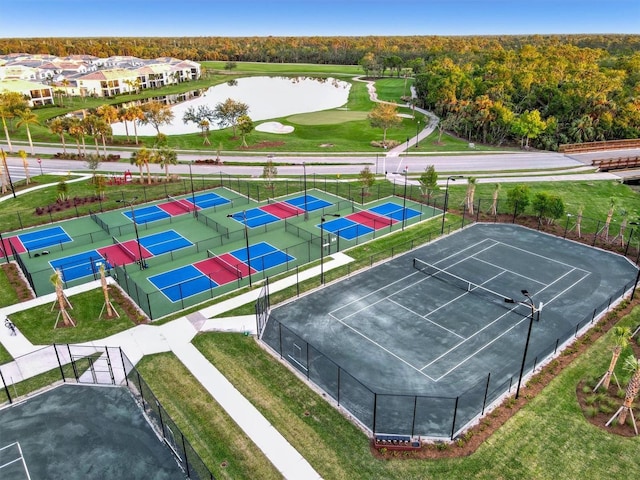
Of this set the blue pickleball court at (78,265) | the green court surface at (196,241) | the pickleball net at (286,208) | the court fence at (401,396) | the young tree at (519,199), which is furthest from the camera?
the pickleball net at (286,208)

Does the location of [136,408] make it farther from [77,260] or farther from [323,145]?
[323,145]

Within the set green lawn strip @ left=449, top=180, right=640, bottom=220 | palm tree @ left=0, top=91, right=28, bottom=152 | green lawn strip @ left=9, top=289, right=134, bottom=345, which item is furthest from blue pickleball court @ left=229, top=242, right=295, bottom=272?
palm tree @ left=0, top=91, right=28, bottom=152

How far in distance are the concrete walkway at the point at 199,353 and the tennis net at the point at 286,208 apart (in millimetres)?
14367

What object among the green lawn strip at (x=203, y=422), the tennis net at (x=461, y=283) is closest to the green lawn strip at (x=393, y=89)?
the tennis net at (x=461, y=283)

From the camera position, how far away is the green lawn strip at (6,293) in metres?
30.8

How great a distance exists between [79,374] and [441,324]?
20226 mm

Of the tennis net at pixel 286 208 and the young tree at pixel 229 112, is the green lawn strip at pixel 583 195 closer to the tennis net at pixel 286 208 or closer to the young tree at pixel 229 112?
the tennis net at pixel 286 208

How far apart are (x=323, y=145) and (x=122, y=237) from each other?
42.1 meters

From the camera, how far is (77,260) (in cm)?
3703

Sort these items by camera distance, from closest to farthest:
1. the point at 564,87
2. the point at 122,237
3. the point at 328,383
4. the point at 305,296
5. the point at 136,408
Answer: the point at 136,408 → the point at 328,383 → the point at 305,296 → the point at 122,237 → the point at 564,87

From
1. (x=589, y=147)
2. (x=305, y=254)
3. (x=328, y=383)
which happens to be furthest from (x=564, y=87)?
(x=328, y=383)

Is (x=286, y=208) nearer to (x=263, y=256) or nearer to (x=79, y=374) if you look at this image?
(x=263, y=256)

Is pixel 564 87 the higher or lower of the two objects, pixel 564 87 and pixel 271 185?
the higher

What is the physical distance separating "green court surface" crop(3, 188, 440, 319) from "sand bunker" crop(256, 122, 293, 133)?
128 ft
